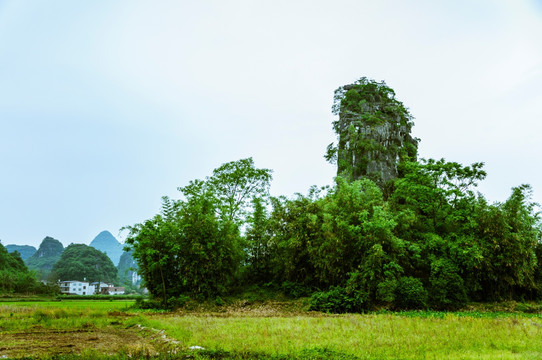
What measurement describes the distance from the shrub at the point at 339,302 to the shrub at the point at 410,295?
70.1 inches

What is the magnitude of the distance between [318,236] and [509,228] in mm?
10936

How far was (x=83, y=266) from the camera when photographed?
75.2 meters

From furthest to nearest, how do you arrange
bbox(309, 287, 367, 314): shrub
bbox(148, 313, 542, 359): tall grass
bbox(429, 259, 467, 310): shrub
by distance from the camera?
bbox(429, 259, 467, 310): shrub
bbox(309, 287, 367, 314): shrub
bbox(148, 313, 542, 359): tall grass

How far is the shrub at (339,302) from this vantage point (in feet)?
55.5

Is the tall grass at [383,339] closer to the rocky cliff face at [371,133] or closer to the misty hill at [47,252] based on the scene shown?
the rocky cliff face at [371,133]

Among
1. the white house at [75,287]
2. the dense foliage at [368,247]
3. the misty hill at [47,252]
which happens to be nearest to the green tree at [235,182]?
the dense foliage at [368,247]

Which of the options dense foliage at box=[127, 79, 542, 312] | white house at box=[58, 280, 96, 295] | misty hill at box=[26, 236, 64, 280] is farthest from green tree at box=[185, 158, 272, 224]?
misty hill at box=[26, 236, 64, 280]

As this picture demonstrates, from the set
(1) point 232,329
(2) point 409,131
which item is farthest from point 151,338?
(2) point 409,131

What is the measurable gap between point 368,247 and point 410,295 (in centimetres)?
309

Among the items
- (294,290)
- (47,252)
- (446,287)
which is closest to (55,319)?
(294,290)

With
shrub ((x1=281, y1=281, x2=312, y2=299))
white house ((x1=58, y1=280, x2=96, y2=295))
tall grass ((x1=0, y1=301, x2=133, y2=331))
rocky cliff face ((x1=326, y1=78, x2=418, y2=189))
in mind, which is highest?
rocky cliff face ((x1=326, y1=78, x2=418, y2=189))

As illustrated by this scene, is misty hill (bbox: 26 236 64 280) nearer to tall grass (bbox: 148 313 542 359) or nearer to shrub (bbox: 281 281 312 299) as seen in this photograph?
shrub (bbox: 281 281 312 299)

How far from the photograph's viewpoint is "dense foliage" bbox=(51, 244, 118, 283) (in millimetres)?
73562

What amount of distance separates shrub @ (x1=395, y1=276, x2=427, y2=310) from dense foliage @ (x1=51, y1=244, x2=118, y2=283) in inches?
2879
